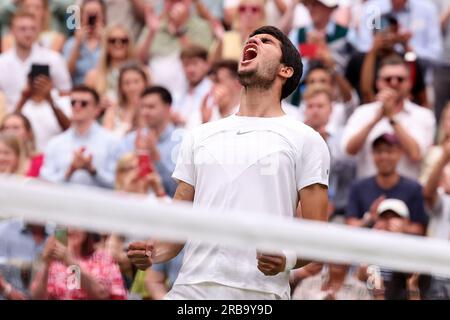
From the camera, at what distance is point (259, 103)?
18.1ft

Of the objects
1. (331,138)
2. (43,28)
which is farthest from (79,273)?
(43,28)

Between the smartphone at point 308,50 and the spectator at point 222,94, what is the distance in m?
0.74

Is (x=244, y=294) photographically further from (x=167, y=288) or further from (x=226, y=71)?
(x=226, y=71)

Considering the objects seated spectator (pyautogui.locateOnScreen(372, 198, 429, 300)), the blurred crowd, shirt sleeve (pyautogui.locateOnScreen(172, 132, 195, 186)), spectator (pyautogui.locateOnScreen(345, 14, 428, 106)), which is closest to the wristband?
seated spectator (pyautogui.locateOnScreen(372, 198, 429, 300))

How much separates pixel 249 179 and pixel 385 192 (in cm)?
427

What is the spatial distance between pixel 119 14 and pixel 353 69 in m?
2.50

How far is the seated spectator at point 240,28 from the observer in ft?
36.7

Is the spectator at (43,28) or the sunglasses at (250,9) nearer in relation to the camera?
the sunglasses at (250,9)

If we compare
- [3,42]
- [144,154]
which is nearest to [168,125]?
[144,154]

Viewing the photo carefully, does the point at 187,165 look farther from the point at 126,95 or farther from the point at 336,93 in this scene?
the point at 126,95

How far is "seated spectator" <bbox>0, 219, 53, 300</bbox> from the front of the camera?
5453 millimetres

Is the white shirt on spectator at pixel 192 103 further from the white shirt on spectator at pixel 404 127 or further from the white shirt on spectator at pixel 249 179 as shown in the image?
the white shirt on spectator at pixel 249 179

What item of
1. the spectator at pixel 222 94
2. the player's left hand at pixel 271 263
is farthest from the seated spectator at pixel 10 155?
the player's left hand at pixel 271 263
